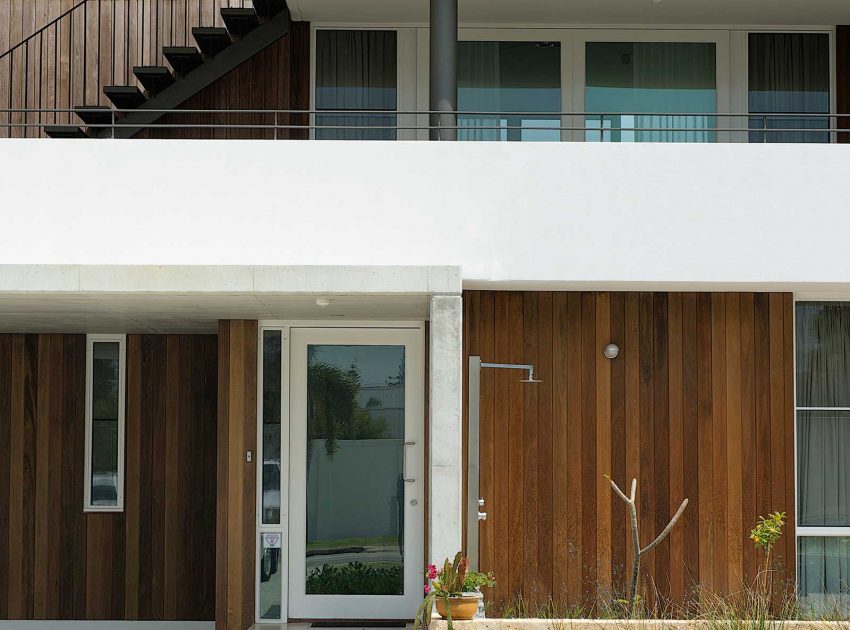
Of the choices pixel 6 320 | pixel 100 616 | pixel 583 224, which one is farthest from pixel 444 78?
pixel 100 616

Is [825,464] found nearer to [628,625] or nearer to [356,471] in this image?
[628,625]

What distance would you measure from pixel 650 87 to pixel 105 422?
6.09 metres

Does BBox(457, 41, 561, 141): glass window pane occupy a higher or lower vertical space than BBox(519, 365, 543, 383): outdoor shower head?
higher

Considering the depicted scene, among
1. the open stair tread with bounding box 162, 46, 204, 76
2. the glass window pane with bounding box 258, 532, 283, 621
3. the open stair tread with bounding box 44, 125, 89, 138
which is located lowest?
the glass window pane with bounding box 258, 532, 283, 621

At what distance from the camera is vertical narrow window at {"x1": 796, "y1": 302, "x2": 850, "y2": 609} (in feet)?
27.3

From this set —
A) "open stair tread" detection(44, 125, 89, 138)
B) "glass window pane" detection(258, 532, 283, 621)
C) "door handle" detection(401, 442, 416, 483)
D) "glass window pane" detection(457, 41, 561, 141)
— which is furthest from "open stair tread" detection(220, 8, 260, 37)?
"glass window pane" detection(258, 532, 283, 621)

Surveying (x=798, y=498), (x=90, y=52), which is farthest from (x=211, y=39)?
(x=798, y=498)

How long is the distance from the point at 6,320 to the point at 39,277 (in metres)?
2.23

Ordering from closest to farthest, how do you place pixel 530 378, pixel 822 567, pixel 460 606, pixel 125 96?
pixel 460 606, pixel 530 378, pixel 822 567, pixel 125 96

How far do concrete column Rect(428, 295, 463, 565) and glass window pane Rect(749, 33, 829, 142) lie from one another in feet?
16.4

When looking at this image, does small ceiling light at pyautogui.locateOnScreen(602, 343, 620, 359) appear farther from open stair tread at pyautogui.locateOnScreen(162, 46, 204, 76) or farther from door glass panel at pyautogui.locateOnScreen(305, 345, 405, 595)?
open stair tread at pyautogui.locateOnScreen(162, 46, 204, 76)

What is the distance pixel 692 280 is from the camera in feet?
24.7

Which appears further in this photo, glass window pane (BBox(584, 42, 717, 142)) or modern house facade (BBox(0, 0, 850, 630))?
glass window pane (BBox(584, 42, 717, 142))

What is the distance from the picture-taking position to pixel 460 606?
256 inches
